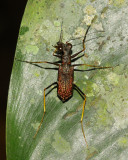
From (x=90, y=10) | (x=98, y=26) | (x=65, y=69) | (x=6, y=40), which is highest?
(x=6, y=40)

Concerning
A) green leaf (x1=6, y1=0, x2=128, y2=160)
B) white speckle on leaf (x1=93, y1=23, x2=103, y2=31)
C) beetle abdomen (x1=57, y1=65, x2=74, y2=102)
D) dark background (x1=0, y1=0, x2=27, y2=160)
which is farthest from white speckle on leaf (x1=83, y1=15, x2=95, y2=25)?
dark background (x1=0, y1=0, x2=27, y2=160)

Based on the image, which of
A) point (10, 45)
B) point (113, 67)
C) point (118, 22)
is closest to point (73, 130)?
point (113, 67)

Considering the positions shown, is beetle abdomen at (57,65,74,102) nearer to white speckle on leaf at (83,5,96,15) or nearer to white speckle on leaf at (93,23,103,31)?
white speckle on leaf at (93,23,103,31)

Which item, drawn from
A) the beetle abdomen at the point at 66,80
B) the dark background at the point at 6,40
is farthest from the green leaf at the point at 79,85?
the dark background at the point at 6,40

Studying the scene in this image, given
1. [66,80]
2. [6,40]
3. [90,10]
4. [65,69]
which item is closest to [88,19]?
[90,10]

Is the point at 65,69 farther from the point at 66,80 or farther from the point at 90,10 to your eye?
the point at 90,10

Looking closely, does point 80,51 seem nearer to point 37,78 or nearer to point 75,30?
point 75,30

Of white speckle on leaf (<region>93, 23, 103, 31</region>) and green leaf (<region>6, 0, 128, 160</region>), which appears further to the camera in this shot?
white speckle on leaf (<region>93, 23, 103, 31</region>)
